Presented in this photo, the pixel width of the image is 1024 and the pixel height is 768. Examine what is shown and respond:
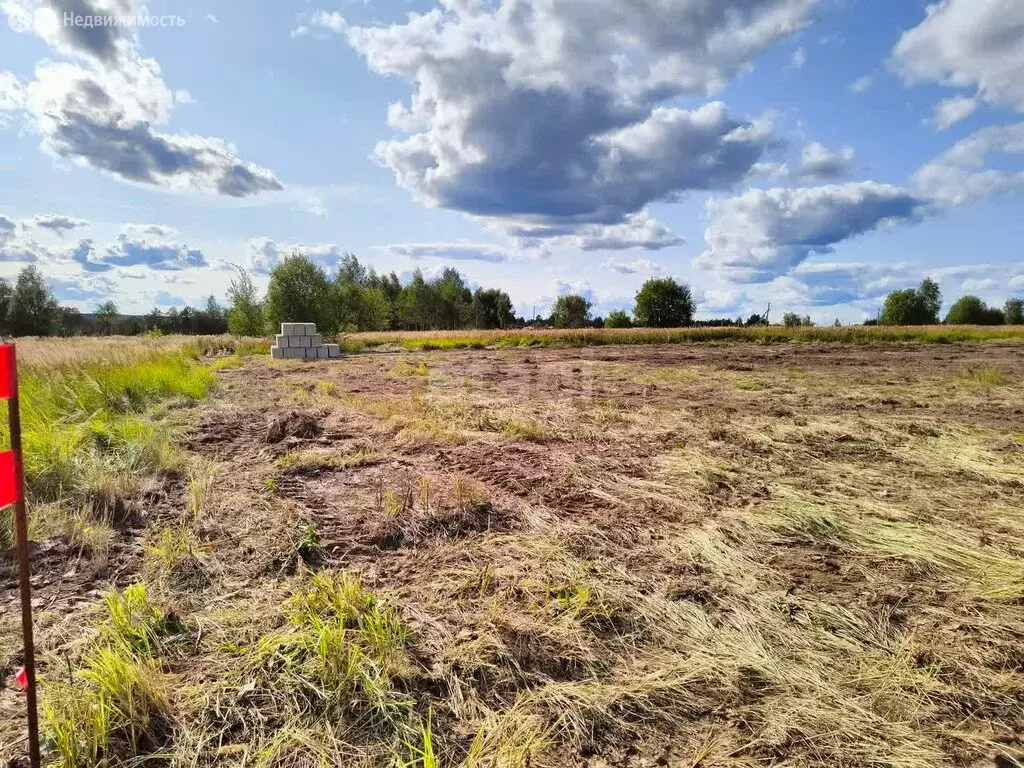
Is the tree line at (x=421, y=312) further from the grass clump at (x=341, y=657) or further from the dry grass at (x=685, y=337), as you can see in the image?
the grass clump at (x=341, y=657)

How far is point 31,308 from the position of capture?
55125 mm

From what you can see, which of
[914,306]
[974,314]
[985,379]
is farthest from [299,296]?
[974,314]

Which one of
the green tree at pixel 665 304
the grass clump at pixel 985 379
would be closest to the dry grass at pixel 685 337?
the grass clump at pixel 985 379

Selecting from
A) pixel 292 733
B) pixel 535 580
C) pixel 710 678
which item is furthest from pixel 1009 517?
pixel 292 733

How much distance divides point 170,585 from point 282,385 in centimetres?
867

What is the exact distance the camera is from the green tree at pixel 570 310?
3150 inches

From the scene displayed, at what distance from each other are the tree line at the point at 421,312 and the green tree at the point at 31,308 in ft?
0.28

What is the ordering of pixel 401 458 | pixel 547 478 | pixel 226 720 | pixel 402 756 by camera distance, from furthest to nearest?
pixel 401 458, pixel 547 478, pixel 226 720, pixel 402 756

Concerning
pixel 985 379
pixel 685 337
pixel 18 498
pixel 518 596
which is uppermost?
pixel 685 337

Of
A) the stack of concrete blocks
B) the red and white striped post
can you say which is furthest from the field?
the stack of concrete blocks

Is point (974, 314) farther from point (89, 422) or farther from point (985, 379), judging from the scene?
point (89, 422)

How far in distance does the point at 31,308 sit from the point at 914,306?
10864 cm

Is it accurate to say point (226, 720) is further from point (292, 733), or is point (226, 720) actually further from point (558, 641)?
point (558, 641)

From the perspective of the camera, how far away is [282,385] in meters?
11.0
